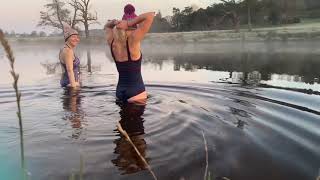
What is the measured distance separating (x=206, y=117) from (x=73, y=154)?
271 centimetres

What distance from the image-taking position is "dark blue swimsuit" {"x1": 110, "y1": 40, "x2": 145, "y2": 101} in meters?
7.95

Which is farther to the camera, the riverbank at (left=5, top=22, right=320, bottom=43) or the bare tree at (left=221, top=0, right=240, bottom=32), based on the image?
the bare tree at (left=221, top=0, right=240, bottom=32)

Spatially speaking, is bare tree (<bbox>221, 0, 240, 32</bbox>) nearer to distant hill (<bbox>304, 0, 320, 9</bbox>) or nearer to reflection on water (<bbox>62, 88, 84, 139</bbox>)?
distant hill (<bbox>304, 0, 320, 9</bbox>)

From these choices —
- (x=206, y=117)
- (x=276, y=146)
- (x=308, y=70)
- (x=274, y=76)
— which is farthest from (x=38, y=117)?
(x=308, y=70)

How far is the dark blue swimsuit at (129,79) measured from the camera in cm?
795

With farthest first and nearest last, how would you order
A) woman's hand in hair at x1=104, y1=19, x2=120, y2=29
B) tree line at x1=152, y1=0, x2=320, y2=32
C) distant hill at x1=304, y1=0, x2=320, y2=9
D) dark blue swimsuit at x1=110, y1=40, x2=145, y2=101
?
distant hill at x1=304, y1=0, x2=320, y2=9
tree line at x1=152, y1=0, x2=320, y2=32
dark blue swimsuit at x1=110, y1=40, x2=145, y2=101
woman's hand in hair at x1=104, y1=19, x2=120, y2=29

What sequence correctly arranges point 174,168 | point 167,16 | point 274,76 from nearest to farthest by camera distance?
1. point 174,168
2. point 274,76
3. point 167,16

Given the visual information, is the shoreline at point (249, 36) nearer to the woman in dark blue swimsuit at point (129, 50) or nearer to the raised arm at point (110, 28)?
the woman in dark blue swimsuit at point (129, 50)

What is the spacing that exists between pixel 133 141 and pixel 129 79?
7.97 ft

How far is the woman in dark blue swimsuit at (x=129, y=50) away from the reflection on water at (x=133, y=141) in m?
0.29

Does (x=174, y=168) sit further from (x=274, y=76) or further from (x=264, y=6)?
(x=264, y=6)

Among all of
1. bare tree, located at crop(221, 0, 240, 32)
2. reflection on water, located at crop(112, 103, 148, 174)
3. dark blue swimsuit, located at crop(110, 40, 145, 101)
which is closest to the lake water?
reflection on water, located at crop(112, 103, 148, 174)

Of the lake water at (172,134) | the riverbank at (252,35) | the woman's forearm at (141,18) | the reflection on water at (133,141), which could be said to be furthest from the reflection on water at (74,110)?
the riverbank at (252,35)

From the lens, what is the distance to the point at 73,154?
5379mm
